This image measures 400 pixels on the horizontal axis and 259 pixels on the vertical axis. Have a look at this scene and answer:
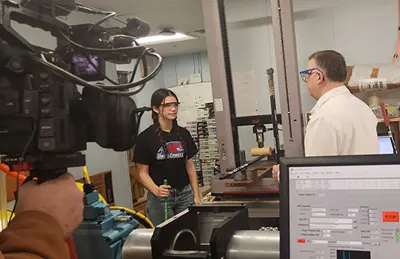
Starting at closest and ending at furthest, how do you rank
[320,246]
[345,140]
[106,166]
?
[320,246], [345,140], [106,166]

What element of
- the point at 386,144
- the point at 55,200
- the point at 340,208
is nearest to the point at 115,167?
the point at 386,144

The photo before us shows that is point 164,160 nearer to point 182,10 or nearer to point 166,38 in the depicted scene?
point 182,10

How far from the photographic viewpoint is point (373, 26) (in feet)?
11.4

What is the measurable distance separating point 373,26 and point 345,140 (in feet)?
5.99

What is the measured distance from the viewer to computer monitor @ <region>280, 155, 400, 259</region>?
2.71ft

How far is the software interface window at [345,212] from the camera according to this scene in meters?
0.82

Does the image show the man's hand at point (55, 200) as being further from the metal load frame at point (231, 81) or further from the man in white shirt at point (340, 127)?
the metal load frame at point (231, 81)

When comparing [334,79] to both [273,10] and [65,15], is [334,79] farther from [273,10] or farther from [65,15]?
[65,15]

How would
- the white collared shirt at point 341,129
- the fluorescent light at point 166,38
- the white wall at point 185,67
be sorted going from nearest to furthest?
the white collared shirt at point 341,129 < the fluorescent light at point 166,38 < the white wall at point 185,67

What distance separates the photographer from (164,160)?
2920 mm

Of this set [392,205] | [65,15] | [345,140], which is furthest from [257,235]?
[345,140]

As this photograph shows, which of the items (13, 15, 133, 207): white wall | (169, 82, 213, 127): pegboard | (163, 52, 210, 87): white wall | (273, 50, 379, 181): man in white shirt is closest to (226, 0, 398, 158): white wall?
(13, 15, 133, 207): white wall

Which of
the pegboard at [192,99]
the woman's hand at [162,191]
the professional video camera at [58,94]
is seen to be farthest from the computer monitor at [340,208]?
the pegboard at [192,99]

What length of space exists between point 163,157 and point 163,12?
7.12 ft
